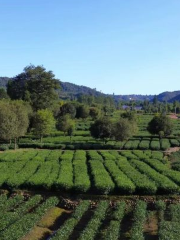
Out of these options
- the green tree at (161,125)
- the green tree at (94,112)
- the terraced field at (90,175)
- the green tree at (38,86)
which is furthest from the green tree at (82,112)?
the terraced field at (90,175)

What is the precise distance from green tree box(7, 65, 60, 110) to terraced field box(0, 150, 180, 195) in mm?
40042

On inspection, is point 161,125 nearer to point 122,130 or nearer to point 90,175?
point 122,130

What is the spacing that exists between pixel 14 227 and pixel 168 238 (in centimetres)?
832

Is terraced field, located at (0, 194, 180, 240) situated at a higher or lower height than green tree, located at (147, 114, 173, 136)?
lower

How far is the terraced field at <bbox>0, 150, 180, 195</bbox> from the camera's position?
83.8 ft

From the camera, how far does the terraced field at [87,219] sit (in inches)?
695

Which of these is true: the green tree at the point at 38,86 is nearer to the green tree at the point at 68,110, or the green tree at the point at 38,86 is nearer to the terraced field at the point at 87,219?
Answer: the green tree at the point at 68,110

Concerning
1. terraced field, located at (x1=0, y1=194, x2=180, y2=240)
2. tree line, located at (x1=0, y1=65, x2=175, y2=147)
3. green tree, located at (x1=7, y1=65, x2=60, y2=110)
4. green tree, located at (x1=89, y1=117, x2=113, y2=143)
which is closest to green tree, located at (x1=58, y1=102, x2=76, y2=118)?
tree line, located at (x1=0, y1=65, x2=175, y2=147)

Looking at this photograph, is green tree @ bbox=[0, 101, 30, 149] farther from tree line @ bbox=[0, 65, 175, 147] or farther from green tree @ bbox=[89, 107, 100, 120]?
green tree @ bbox=[89, 107, 100, 120]

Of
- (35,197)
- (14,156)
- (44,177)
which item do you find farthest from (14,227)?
(14,156)

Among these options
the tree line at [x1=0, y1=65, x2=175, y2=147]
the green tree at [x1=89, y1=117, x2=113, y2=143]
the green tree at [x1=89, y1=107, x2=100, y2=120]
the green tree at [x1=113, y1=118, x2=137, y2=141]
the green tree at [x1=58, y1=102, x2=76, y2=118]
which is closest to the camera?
the tree line at [x1=0, y1=65, x2=175, y2=147]

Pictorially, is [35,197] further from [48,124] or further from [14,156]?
[48,124]

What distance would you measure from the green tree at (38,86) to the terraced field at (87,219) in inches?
2091

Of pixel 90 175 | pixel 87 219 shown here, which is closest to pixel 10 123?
pixel 90 175
